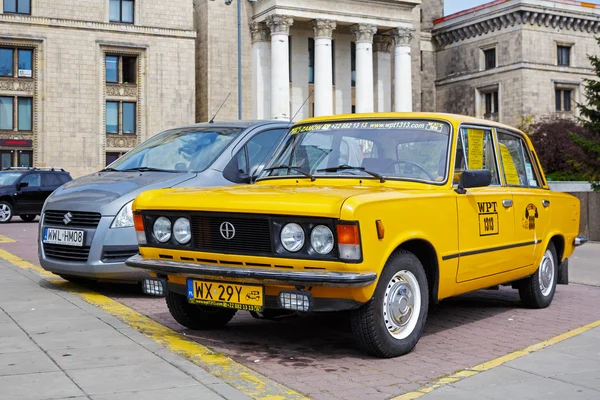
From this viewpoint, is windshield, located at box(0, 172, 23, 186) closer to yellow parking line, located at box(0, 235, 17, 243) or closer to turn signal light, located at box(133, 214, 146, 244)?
yellow parking line, located at box(0, 235, 17, 243)

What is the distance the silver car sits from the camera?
879cm

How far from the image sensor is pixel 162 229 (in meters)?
6.40

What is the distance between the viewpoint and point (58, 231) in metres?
9.12

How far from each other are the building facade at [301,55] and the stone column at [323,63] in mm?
71

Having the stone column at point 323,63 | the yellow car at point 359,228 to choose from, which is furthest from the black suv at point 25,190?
the stone column at point 323,63

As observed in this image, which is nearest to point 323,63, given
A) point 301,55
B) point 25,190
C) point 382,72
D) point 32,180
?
point 301,55

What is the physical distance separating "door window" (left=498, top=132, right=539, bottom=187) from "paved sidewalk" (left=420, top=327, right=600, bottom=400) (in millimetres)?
2187

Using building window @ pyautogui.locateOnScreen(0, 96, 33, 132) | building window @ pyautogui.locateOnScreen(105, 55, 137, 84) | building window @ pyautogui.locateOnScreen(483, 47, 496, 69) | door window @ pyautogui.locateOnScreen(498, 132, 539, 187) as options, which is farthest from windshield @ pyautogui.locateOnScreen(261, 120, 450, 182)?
building window @ pyautogui.locateOnScreen(483, 47, 496, 69)

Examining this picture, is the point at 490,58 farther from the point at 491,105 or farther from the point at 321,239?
the point at 321,239

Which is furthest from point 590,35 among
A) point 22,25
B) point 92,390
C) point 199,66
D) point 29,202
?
point 92,390

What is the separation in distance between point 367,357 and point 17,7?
162 feet

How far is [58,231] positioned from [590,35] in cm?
6629

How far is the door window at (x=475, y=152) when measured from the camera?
711 centimetres

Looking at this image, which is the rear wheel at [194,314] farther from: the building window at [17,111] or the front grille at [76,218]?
the building window at [17,111]
